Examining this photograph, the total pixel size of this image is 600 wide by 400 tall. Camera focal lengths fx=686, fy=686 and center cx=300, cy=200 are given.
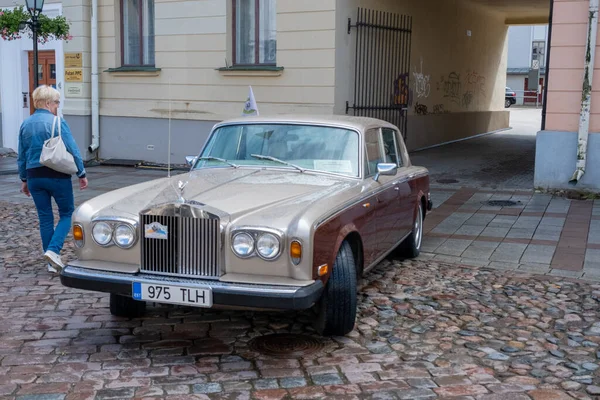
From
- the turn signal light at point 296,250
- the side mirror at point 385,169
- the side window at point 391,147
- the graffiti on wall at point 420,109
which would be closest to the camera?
the turn signal light at point 296,250

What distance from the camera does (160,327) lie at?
16.4 ft

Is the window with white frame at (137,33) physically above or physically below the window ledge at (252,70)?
above

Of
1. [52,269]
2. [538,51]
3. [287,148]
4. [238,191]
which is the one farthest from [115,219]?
[538,51]

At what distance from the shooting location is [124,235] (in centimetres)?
445

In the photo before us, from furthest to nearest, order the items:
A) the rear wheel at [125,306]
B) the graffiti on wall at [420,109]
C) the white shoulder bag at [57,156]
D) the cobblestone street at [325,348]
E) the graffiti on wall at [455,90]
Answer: the graffiti on wall at [455,90], the graffiti on wall at [420,109], the white shoulder bag at [57,156], the rear wheel at [125,306], the cobblestone street at [325,348]

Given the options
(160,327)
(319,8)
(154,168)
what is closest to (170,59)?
(154,168)

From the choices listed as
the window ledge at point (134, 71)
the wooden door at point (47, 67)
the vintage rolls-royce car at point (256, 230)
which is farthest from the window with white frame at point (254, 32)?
the vintage rolls-royce car at point (256, 230)

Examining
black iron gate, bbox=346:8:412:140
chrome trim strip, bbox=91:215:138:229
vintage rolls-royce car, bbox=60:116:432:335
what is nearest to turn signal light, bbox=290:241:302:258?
vintage rolls-royce car, bbox=60:116:432:335

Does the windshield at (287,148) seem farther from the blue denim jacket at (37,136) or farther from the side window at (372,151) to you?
the blue denim jacket at (37,136)

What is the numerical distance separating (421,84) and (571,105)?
6207mm

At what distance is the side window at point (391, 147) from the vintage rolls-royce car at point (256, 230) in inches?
23.6

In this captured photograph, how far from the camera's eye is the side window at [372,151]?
224 inches

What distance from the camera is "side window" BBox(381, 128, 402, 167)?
20.9 ft

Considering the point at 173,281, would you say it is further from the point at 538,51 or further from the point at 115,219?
the point at 538,51
